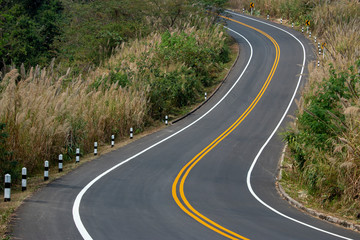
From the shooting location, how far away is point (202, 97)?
41188 millimetres

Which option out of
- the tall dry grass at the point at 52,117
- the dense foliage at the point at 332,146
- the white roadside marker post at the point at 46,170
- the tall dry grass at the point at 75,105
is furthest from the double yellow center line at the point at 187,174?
the tall dry grass at the point at 52,117

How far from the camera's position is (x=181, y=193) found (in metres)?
16.7

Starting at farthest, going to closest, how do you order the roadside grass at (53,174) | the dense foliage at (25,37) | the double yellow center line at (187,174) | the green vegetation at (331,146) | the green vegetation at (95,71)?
1. the dense foliage at (25,37)
2. the green vegetation at (95,71)
3. the green vegetation at (331,146)
4. the roadside grass at (53,174)
5. the double yellow center line at (187,174)

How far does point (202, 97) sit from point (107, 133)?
630 inches

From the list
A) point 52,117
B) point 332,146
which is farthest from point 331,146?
point 52,117

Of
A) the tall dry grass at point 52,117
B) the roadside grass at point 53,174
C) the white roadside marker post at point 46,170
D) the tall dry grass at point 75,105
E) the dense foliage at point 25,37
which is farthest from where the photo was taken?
the dense foliage at point 25,37

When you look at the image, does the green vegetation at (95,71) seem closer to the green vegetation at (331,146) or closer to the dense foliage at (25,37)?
the dense foliage at (25,37)

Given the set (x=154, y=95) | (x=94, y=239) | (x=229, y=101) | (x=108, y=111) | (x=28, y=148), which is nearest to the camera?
(x=94, y=239)

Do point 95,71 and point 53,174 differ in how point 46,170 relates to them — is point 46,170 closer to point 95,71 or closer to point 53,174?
point 53,174

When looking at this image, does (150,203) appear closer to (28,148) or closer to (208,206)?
(208,206)

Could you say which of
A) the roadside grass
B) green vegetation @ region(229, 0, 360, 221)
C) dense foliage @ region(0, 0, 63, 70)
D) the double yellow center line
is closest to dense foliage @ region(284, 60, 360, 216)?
green vegetation @ region(229, 0, 360, 221)

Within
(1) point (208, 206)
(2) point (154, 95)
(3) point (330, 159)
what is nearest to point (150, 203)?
(1) point (208, 206)

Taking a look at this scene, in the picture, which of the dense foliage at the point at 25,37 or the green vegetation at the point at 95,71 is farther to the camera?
the dense foliage at the point at 25,37

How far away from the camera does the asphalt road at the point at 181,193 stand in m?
11.9
